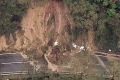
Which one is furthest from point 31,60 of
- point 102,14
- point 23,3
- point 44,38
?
point 102,14

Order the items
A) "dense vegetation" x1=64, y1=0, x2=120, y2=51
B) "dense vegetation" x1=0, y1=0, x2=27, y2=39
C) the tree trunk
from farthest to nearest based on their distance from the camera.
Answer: the tree trunk
"dense vegetation" x1=64, y1=0, x2=120, y2=51
"dense vegetation" x1=0, y1=0, x2=27, y2=39

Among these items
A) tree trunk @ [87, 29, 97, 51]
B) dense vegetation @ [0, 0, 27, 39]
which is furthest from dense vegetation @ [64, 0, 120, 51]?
dense vegetation @ [0, 0, 27, 39]

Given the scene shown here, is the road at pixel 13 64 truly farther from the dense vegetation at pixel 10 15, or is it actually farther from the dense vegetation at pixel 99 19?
the dense vegetation at pixel 99 19

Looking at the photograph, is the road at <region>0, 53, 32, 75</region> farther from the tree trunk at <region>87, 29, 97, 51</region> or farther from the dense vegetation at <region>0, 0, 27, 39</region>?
the tree trunk at <region>87, 29, 97, 51</region>

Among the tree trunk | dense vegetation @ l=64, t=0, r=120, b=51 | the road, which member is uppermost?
dense vegetation @ l=64, t=0, r=120, b=51

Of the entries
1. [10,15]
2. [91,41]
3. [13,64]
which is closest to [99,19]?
[91,41]

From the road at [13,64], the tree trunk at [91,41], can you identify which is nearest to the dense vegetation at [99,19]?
the tree trunk at [91,41]

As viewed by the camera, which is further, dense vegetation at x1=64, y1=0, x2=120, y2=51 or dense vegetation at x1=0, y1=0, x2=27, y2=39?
dense vegetation at x1=64, y1=0, x2=120, y2=51

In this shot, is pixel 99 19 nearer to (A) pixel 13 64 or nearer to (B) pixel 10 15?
(B) pixel 10 15
